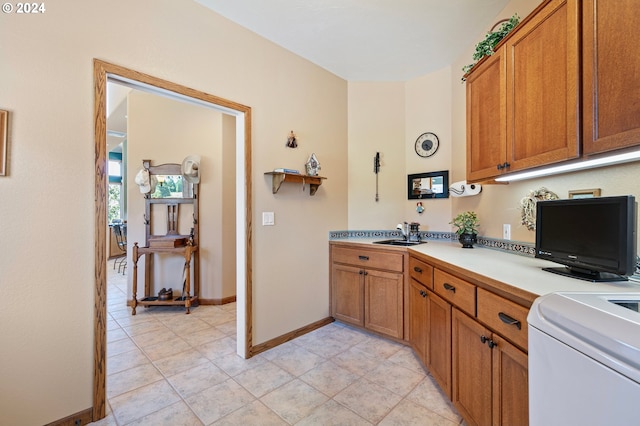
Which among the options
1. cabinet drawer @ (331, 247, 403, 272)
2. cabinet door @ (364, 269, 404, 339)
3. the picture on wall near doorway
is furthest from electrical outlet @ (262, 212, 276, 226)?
the picture on wall near doorway

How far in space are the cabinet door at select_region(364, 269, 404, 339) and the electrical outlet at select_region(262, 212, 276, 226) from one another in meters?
1.03

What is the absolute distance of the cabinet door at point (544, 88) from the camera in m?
1.22

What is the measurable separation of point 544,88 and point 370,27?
1528mm

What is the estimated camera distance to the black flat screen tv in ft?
3.56

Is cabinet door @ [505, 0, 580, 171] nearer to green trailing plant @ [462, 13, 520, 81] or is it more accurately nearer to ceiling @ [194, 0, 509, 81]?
green trailing plant @ [462, 13, 520, 81]

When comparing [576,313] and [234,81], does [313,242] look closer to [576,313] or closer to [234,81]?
[234,81]

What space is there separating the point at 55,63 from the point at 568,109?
2577 millimetres

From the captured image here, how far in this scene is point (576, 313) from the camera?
0.67 metres

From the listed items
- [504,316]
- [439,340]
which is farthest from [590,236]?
[439,340]

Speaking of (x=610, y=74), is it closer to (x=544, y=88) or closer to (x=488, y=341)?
(x=544, y=88)

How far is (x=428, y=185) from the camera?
3.03 metres

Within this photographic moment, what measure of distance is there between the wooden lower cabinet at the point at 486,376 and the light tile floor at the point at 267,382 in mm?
257

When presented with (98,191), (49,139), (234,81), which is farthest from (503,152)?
(49,139)

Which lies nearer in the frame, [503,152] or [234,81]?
[503,152]
